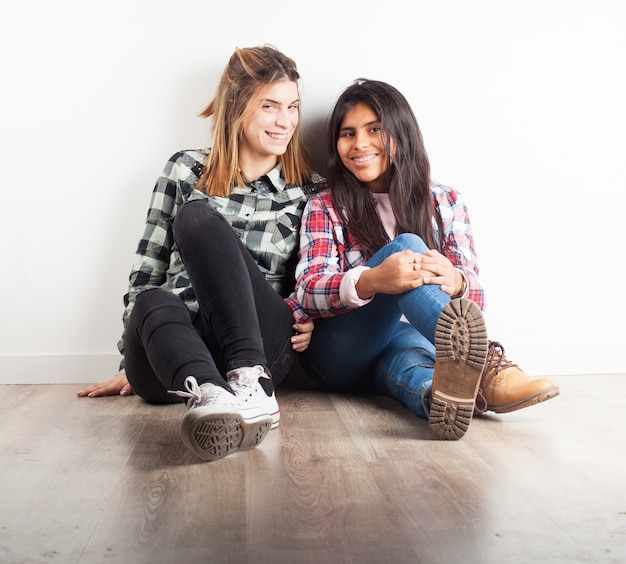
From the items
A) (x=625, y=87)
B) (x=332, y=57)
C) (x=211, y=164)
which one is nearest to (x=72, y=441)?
(x=211, y=164)

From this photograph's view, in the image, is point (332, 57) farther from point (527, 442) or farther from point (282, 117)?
point (527, 442)

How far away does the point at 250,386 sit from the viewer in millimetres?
1688

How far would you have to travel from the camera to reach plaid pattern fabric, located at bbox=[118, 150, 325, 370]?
2219mm

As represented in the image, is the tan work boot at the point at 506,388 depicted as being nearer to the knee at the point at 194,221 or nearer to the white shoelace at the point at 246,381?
the white shoelace at the point at 246,381

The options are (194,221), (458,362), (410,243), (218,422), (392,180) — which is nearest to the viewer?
(218,422)

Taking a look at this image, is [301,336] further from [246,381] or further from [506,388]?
[506,388]

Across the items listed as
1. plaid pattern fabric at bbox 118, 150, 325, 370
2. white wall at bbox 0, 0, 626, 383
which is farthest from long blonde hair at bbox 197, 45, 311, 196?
white wall at bbox 0, 0, 626, 383

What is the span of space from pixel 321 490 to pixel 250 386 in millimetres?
360

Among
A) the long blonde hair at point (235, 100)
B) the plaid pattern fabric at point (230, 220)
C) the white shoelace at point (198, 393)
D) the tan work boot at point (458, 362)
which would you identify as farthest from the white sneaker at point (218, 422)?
the long blonde hair at point (235, 100)

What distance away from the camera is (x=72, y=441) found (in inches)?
69.5

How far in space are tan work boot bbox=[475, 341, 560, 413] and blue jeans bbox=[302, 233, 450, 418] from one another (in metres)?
0.14

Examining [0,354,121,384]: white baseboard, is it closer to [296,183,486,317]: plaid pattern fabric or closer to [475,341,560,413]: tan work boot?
[296,183,486,317]: plaid pattern fabric

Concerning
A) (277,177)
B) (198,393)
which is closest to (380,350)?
(277,177)

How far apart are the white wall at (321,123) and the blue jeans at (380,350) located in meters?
0.58
